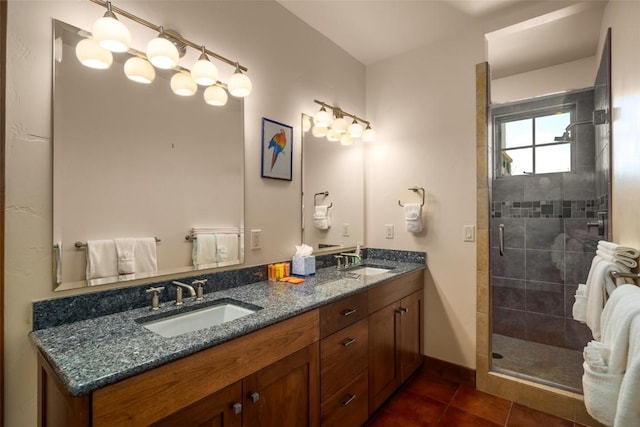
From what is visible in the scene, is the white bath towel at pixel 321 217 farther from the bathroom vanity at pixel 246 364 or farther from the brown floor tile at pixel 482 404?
the brown floor tile at pixel 482 404

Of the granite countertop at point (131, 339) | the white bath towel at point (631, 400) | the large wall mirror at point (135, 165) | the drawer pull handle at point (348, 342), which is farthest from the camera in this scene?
the drawer pull handle at point (348, 342)

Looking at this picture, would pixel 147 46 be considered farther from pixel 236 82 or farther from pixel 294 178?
pixel 294 178

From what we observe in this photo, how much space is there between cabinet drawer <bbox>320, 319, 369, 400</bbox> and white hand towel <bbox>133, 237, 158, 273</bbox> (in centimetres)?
89

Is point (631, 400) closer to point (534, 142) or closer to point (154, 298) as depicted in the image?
point (154, 298)

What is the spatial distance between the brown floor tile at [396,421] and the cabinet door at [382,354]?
91 mm

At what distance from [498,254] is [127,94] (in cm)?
325

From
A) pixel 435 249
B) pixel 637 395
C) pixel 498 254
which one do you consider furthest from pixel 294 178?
pixel 498 254

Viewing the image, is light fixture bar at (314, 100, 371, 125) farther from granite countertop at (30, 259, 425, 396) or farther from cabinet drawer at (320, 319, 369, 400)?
cabinet drawer at (320, 319, 369, 400)

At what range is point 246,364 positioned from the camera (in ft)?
3.76

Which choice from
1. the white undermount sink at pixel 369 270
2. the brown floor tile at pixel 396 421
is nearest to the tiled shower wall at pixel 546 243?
the white undermount sink at pixel 369 270

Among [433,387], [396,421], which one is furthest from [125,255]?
[433,387]

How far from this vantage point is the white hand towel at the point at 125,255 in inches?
52.4

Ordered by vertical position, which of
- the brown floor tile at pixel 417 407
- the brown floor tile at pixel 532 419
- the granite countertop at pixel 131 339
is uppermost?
the granite countertop at pixel 131 339

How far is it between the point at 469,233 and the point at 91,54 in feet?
8.08
